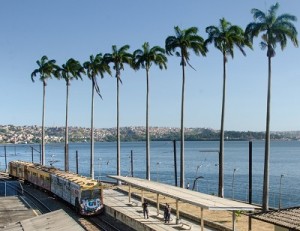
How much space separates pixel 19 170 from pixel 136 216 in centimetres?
4439

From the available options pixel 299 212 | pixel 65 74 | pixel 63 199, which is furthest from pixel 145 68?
pixel 299 212

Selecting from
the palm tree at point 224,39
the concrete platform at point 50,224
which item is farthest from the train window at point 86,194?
the palm tree at point 224,39

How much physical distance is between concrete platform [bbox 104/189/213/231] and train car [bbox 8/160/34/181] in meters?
26.0

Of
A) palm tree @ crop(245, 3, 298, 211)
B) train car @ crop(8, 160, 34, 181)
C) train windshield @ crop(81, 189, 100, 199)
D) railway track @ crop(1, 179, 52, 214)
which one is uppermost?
palm tree @ crop(245, 3, 298, 211)

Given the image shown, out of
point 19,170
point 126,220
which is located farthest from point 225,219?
point 19,170

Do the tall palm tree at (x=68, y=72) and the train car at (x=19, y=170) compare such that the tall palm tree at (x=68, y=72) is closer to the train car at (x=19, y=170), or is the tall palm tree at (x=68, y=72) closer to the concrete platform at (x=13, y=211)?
the train car at (x=19, y=170)

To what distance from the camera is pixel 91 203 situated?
143 ft

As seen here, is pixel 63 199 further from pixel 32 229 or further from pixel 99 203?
pixel 32 229

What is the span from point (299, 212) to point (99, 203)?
2398cm

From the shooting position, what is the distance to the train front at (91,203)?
4338cm

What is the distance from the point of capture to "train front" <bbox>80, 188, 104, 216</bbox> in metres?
43.4

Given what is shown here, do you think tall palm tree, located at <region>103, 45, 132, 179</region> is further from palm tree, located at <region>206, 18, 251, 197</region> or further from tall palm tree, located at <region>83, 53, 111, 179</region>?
palm tree, located at <region>206, 18, 251, 197</region>

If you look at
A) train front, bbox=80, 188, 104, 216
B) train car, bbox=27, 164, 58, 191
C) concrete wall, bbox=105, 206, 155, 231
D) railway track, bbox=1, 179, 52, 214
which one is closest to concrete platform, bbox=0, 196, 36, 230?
railway track, bbox=1, 179, 52, 214

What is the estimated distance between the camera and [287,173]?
12206 centimetres
